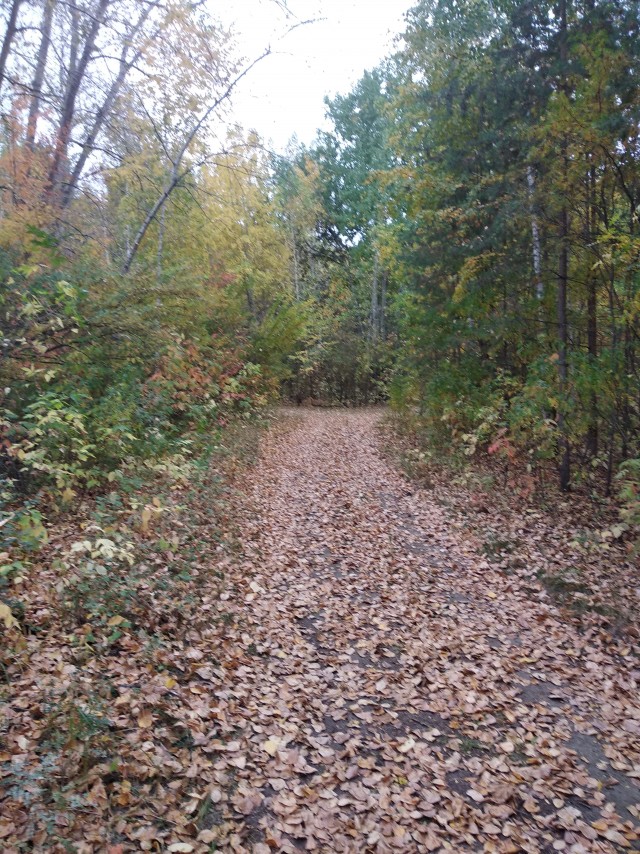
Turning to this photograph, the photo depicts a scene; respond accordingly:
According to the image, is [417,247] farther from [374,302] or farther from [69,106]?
[374,302]

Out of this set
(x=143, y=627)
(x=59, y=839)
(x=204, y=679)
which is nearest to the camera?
(x=59, y=839)

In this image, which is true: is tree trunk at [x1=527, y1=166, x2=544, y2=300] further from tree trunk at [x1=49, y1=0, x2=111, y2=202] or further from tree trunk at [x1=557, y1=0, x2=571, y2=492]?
tree trunk at [x1=49, y1=0, x2=111, y2=202]

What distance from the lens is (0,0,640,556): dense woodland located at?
717cm

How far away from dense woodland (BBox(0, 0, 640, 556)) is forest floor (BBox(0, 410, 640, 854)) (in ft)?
6.29

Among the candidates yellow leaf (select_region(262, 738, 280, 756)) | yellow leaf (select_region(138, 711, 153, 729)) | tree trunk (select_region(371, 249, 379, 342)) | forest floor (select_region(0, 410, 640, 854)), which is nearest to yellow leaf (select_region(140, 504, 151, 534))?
forest floor (select_region(0, 410, 640, 854))

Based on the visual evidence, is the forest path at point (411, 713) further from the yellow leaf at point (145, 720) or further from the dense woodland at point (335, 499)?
the yellow leaf at point (145, 720)

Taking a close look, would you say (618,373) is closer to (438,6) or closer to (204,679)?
(204,679)

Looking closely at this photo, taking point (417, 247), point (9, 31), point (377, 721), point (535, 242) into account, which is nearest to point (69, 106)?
point (9, 31)

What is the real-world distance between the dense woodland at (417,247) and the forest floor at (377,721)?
6.29 ft

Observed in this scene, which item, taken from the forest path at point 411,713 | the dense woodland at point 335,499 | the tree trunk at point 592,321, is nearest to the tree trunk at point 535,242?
the dense woodland at point 335,499

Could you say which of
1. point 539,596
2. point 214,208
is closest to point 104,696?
point 539,596

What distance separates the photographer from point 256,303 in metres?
23.7

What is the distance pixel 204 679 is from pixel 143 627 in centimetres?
83

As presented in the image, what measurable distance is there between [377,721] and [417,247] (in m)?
11.1
